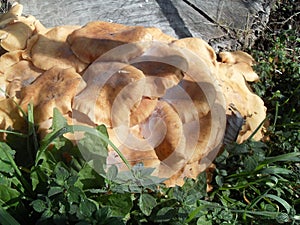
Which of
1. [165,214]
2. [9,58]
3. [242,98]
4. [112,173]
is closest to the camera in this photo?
[112,173]

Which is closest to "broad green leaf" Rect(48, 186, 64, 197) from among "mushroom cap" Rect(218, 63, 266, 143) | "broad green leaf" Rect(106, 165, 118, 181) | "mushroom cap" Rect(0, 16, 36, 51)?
"broad green leaf" Rect(106, 165, 118, 181)

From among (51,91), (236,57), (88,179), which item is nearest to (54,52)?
(51,91)

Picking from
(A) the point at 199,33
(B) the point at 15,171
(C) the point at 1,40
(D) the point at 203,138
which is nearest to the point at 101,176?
(B) the point at 15,171

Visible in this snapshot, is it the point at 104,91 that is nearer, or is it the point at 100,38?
the point at 104,91

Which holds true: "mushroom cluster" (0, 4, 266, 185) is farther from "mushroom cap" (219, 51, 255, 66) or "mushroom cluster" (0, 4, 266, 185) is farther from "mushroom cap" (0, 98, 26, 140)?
"mushroom cap" (219, 51, 255, 66)

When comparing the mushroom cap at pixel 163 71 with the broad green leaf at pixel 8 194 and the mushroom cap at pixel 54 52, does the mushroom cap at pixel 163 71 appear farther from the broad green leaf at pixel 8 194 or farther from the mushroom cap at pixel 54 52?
the broad green leaf at pixel 8 194

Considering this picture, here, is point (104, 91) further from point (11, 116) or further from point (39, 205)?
point (39, 205)

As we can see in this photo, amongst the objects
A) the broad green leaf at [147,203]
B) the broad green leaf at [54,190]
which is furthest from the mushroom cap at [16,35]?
the broad green leaf at [147,203]

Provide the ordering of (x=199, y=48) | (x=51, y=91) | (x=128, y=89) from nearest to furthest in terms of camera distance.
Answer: (x=128, y=89) < (x=51, y=91) < (x=199, y=48)

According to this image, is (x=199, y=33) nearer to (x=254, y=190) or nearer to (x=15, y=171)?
(x=254, y=190)
